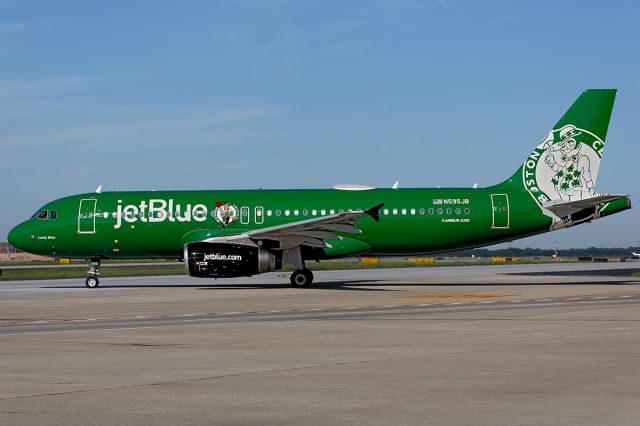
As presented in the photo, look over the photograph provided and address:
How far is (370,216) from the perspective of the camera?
40844 mm

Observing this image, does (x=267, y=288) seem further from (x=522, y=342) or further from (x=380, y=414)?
(x=380, y=414)

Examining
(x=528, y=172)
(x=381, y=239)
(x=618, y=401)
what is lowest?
(x=618, y=401)

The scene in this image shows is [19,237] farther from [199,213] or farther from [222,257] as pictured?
[222,257]

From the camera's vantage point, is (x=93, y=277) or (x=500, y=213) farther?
(x=93, y=277)

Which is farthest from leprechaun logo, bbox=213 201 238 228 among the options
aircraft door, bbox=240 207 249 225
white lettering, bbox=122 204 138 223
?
white lettering, bbox=122 204 138 223

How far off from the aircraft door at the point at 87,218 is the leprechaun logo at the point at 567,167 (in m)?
19.6

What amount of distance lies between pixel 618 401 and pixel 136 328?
13.2 m

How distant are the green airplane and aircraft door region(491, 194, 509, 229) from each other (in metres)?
0.04

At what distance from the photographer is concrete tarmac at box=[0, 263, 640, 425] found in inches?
375

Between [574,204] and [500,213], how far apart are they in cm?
320

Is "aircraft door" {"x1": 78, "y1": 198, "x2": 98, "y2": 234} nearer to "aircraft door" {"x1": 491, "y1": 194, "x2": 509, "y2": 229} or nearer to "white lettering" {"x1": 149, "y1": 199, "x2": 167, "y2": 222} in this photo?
"white lettering" {"x1": 149, "y1": 199, "x2": 167, "y2": 222}

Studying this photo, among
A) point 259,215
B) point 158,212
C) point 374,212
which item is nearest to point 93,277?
point 158,212

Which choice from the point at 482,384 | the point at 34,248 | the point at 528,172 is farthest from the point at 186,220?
the point at 482,384

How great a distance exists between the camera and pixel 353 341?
1698cm
